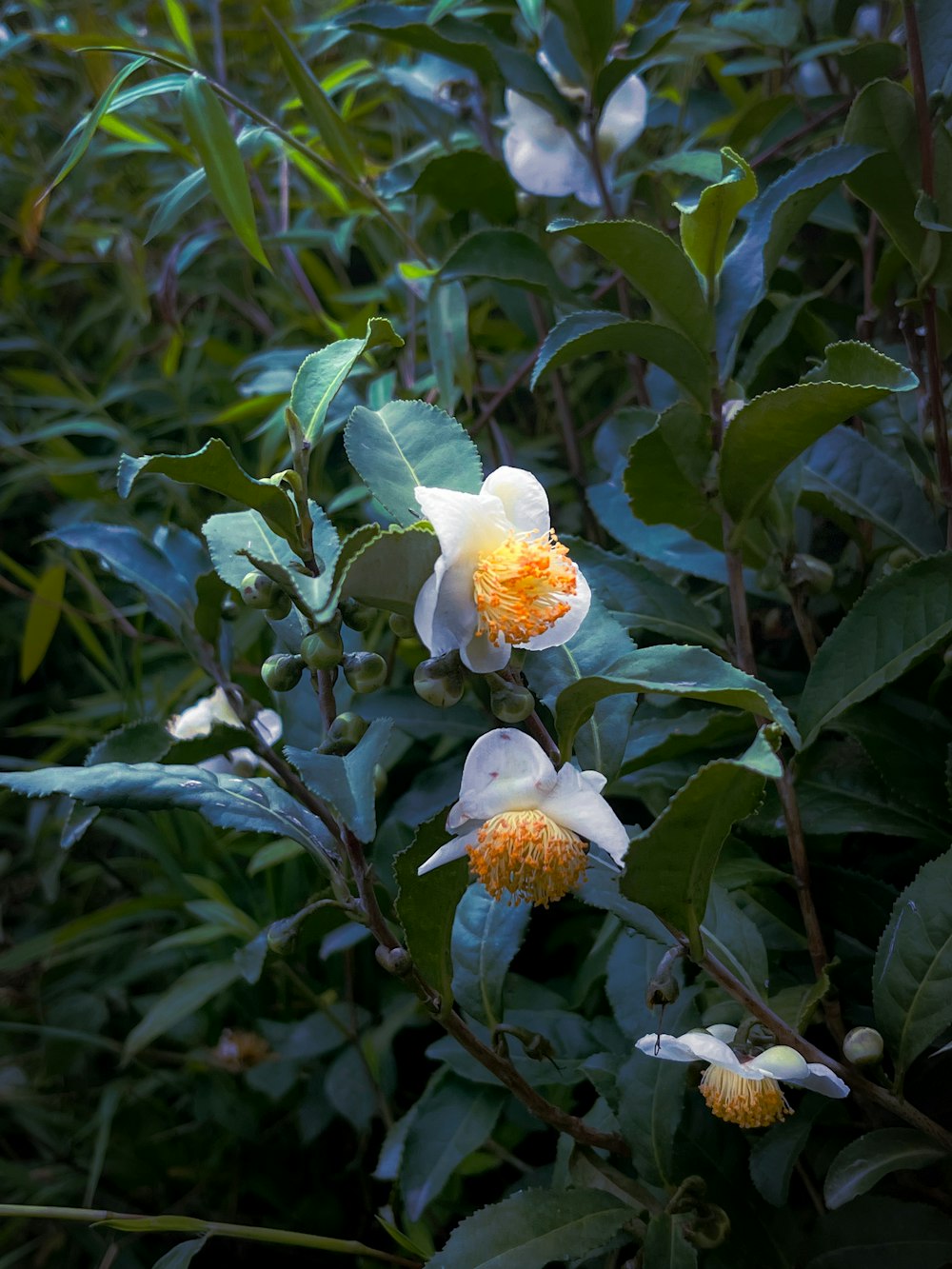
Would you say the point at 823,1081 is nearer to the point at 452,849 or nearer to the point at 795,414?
the point at 452,849

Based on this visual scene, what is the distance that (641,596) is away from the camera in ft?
2.17

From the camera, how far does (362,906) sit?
51cm

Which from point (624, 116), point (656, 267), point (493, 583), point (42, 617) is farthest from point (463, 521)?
point (42, 617)

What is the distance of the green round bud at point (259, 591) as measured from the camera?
1.45 ft

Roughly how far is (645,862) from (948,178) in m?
0.51

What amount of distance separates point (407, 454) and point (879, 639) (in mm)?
317

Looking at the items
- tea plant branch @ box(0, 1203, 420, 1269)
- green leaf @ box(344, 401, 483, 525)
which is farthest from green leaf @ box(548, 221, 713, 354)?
tea plant branch @ box(0, 1203, 420, 1269)

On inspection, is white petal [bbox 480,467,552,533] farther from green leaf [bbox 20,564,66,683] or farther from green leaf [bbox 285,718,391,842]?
green leaf [bbox 20,564,66,683]

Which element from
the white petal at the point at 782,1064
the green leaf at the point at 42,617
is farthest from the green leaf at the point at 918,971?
the green leaf at the point at 42,617

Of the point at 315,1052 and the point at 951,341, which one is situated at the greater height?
the point at 951,341

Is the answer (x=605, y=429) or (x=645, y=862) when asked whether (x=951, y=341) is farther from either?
(x=645, y=862)

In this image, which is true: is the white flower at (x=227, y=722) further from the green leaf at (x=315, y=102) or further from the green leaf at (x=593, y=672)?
the green leaf at (x=315, y=102)

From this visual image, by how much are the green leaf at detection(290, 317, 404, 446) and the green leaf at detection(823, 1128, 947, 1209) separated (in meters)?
0.48

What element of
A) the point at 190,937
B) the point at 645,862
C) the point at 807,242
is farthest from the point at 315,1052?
the point at 807,242
